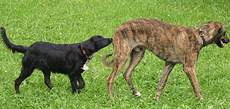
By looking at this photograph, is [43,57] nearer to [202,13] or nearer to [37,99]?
[37,99]

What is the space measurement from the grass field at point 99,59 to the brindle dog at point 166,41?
53 centimetres

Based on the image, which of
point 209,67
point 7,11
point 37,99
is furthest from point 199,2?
point 37,99

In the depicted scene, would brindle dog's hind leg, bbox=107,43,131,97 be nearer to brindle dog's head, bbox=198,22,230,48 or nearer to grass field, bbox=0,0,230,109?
grass field, bbox=0,0,230,109

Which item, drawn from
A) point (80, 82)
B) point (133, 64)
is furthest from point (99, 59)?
point (80, 82)

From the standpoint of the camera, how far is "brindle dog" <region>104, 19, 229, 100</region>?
30.8ft

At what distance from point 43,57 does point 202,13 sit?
9152mm

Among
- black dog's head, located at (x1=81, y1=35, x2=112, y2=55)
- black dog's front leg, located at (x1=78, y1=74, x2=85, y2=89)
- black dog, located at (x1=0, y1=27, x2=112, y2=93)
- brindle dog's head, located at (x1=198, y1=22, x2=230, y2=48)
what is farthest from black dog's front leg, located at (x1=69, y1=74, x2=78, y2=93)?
brindle dog's head, located at (x1=198, y1=22, x2=230, y2=48)

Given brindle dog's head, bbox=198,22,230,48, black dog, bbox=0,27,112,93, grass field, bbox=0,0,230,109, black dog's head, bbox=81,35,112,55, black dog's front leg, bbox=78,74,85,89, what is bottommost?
grass field, bbox=0,0,230,109

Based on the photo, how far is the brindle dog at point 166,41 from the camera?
938 cm

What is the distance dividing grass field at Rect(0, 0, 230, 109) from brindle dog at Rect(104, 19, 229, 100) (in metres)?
0.53

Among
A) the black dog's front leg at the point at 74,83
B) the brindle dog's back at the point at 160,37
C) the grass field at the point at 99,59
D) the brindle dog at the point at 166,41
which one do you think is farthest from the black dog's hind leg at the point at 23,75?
the brindle dog's back at the point at 160,37

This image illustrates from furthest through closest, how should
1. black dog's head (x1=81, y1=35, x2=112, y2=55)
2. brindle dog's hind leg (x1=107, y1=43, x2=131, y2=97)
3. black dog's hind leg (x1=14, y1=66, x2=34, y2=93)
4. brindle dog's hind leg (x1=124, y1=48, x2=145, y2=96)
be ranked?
brindle dog's hind leg (x1=124, y1=48, x2=145, y2=96)
black dog's hind leg (x1=14, y1=66, x2=34, y2=93)
black dog's head (x1=81, y1=35, x2=112, y2=55)
brindle dog's hind leg (x1=107, y1=43, x2=131, y2=97)

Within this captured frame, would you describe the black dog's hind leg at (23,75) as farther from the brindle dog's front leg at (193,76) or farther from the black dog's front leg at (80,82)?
the brindle dog's front leg at (193,76)

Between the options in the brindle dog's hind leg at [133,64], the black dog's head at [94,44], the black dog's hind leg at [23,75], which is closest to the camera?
the black dog's head at [94,44]
